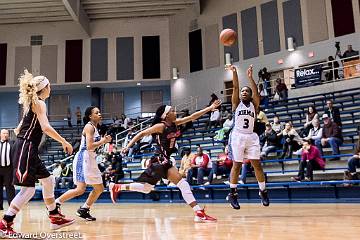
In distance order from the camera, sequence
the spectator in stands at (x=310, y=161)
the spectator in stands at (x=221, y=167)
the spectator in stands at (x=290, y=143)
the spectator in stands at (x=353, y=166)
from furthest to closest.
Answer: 1. the spectator in stands at (x=221, y=167)
2. the spectator in stands at (x=290, y=143)
3. the spectator in stands at (x=310, y=161)
4. the spectator in stands at (x=353, y=166)

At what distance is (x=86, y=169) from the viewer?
5574 millimetres

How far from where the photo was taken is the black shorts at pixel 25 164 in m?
3.88

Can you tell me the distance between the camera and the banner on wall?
48.8ft

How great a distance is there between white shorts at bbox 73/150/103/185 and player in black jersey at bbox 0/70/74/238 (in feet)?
4.27

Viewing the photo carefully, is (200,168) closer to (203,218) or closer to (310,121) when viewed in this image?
(310,121)

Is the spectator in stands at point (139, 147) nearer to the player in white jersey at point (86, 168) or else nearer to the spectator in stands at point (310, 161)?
the spectator in stands at point (310, 161)

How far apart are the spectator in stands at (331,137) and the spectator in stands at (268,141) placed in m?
1.05

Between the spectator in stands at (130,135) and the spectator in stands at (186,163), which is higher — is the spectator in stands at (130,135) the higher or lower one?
the higher one

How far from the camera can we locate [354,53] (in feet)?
49.0

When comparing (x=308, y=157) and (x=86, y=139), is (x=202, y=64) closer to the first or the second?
(x=308, y=157)

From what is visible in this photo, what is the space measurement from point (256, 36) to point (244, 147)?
1443 centimetres

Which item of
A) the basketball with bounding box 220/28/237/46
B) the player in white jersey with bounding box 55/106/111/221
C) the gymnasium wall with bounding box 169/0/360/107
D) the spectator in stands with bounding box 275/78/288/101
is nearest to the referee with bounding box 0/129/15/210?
the player in white jersey with bounding box 55/106/111/221

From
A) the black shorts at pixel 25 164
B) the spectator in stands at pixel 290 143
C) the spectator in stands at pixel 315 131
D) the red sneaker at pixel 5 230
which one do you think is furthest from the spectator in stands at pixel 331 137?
the red sneaker at pixel 5 230

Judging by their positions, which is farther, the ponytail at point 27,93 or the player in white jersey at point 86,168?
the player in white jersey at point 86,168
